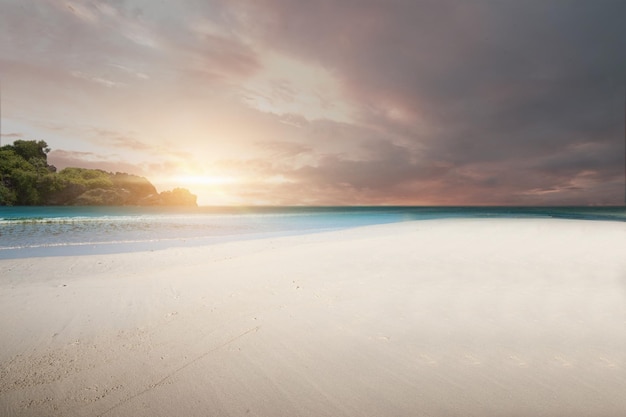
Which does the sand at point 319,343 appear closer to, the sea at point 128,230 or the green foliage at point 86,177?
the sea at point 128,230

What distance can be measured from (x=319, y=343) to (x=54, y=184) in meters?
119

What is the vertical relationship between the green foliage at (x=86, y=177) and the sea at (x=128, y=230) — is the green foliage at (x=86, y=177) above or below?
above

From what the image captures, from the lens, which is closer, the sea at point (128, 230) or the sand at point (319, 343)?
the sand at point (319, 343)

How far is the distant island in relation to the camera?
82562 mm

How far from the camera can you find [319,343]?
164 inches

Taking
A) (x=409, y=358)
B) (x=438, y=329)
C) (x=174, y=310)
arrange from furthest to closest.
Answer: (x=174, y=310) < (x=438, y=329) < (x=409, y=358)

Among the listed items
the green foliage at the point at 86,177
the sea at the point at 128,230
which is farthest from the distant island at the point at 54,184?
the sea at the point at 128,230

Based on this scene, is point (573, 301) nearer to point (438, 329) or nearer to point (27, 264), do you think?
point (438, 329)

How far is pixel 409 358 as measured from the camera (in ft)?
12.1

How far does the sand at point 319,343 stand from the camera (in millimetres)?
2955

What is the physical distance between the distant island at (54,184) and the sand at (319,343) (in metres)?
110

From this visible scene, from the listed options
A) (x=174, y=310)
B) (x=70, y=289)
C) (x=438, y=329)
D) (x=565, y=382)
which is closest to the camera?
(x=565, y=382)

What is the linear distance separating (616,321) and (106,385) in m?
7.83

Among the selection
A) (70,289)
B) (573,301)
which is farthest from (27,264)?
(573,301)
